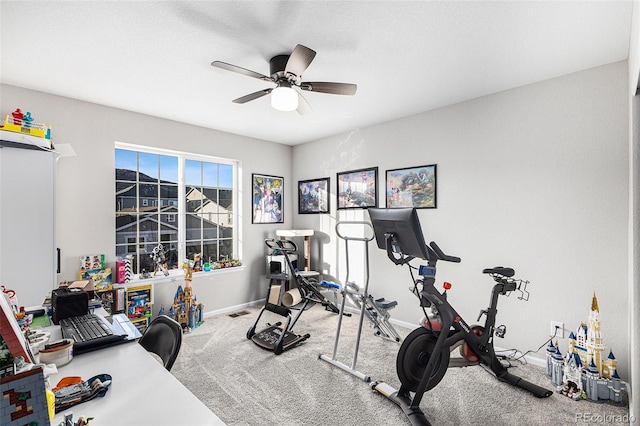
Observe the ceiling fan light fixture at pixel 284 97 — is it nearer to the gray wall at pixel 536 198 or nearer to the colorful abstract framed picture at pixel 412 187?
the gray wall at pixel 536 198

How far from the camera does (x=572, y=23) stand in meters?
1.95

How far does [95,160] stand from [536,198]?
4.50 metres

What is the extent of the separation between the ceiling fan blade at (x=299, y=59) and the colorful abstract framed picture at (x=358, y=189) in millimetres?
2219

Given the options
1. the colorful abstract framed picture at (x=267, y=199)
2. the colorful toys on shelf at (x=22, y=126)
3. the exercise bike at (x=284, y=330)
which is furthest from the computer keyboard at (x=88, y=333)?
the colorful abstract framed picture at (x=267, y=199)

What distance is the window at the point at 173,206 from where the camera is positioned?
3.68 meters

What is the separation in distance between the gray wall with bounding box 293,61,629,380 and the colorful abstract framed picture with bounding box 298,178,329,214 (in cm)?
132

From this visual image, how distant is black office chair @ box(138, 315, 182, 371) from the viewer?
1.57m

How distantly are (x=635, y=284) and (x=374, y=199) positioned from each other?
2.68 m

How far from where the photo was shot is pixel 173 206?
160 inches

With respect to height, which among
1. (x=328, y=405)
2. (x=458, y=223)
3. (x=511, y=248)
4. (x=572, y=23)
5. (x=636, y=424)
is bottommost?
(x=328, y=405)

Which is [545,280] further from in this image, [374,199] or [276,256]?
[276,256]

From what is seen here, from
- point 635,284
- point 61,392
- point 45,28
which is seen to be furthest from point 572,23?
point 45,28

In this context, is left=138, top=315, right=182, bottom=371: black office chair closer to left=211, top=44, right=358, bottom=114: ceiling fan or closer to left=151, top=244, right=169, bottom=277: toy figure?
left=211, top=44, right=358, bottom=114: ceiling fan

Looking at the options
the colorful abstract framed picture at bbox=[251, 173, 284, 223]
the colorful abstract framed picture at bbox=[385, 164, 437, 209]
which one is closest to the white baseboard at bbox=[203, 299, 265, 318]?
the colorful abstract framed picture at bbox=[251, 173, 284, 223]
